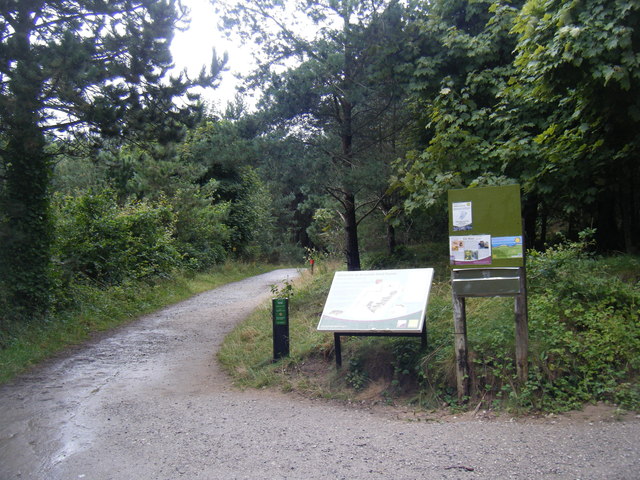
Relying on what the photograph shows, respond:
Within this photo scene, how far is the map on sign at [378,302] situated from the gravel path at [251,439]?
1024 mm

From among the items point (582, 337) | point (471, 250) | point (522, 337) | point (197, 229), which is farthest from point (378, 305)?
point (197, 229)

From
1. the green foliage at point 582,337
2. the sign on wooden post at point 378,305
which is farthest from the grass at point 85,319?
the green foliage at point 582,337

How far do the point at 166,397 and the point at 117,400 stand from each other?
586mm

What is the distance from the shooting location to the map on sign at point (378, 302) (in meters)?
6.53

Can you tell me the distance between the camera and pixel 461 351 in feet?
19.8

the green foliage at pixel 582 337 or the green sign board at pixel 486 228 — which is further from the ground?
the green sign board at pixel 486 228

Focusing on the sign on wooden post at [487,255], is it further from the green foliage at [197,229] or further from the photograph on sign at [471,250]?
the green foliage at [197,229]

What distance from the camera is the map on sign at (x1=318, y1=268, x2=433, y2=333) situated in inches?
257

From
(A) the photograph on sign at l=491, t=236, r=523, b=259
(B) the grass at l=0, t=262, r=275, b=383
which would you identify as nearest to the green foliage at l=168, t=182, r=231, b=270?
(B) the grass at l=0, t=262, r=275, b=383

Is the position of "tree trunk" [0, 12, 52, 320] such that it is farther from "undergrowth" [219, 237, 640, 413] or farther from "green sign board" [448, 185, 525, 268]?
"green sign board" [448, 185, 525, 268]

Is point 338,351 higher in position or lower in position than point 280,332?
lower

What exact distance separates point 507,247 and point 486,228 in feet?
1.00

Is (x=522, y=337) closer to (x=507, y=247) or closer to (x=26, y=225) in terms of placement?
(x=507, y=247)

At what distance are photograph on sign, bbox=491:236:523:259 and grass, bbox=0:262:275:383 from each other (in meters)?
6.84
